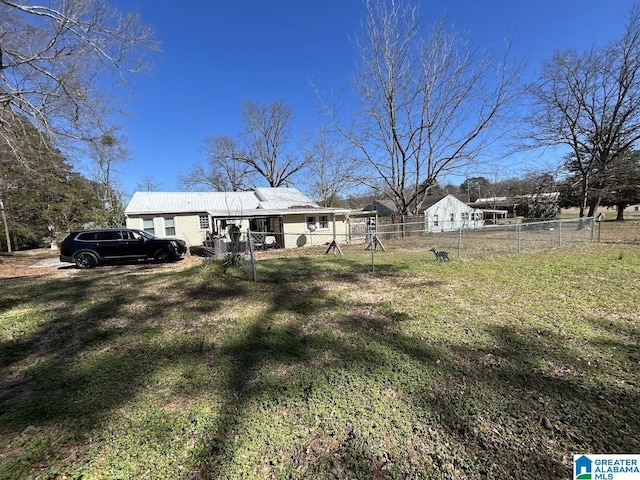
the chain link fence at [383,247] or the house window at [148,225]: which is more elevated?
the house window at [148,225]

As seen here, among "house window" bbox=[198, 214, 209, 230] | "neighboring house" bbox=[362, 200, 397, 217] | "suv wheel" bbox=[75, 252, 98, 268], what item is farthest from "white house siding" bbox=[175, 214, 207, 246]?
"neighboring house" bbox=[362, 200, 397, 217]

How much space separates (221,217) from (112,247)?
5.85 metres

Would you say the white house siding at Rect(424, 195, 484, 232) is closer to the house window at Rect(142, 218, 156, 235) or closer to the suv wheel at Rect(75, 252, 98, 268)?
the house window at Rect(142, 218, 156, 235)

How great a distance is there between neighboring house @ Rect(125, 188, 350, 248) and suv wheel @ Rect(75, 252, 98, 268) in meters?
5.97

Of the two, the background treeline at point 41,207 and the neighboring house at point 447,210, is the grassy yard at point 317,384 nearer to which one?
the background treeline at point 41,207

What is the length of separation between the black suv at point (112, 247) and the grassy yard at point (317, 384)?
5499 millimetres

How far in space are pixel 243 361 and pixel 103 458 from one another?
1.54m

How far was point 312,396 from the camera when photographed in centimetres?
275

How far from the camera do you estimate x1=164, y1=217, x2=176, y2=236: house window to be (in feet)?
60.8

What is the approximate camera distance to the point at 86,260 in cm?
1079

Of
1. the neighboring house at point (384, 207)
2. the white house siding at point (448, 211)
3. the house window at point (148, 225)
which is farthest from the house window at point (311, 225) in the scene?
the neighboring house at point (384, 207)

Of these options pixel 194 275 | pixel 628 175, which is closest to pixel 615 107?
pixel 628 175

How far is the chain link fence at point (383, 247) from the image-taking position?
28.8ft

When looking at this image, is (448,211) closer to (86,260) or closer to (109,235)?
(109,235)
